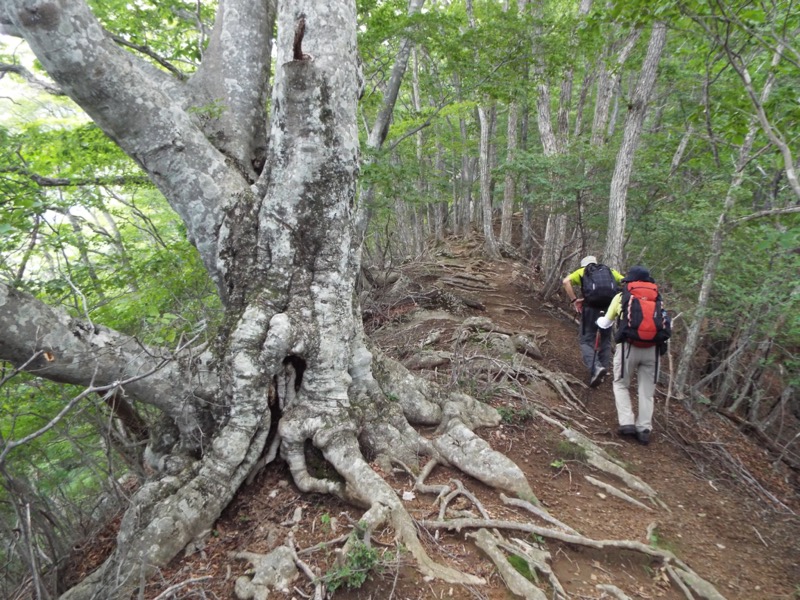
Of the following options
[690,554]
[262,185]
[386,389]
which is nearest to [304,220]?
[262,185]

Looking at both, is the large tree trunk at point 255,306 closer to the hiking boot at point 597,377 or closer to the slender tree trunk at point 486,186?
the hiking boot at point 597,377

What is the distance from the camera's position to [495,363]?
5336 mm

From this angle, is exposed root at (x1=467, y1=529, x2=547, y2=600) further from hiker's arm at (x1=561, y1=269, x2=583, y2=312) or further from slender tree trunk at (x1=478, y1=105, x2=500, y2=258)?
slender tree trunk at (x1=478, y1=105, x2=500, y2=258)

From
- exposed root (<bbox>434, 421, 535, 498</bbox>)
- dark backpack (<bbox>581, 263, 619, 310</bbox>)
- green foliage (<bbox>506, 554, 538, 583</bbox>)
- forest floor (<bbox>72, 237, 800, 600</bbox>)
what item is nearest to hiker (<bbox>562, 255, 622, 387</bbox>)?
dark backpack (<bbox>581, 263, 619, 310</bbox>)

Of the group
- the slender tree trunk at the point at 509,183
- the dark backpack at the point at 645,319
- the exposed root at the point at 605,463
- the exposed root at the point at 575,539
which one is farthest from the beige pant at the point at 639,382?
the slender tree trunk at the point at 509,183

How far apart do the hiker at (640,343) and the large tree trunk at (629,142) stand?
2722 mm

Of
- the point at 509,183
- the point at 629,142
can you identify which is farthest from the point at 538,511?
the point at 509,183

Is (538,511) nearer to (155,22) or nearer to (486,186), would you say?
(155,22)

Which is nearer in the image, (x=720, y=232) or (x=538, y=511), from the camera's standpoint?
(x=538, y=511)

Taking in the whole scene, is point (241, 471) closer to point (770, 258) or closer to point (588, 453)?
point (588, 453)

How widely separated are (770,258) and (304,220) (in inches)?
222

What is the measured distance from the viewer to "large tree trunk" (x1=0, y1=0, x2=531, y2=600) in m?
2.77

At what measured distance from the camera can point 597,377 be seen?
5.75m

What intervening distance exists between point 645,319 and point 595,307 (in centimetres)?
140
